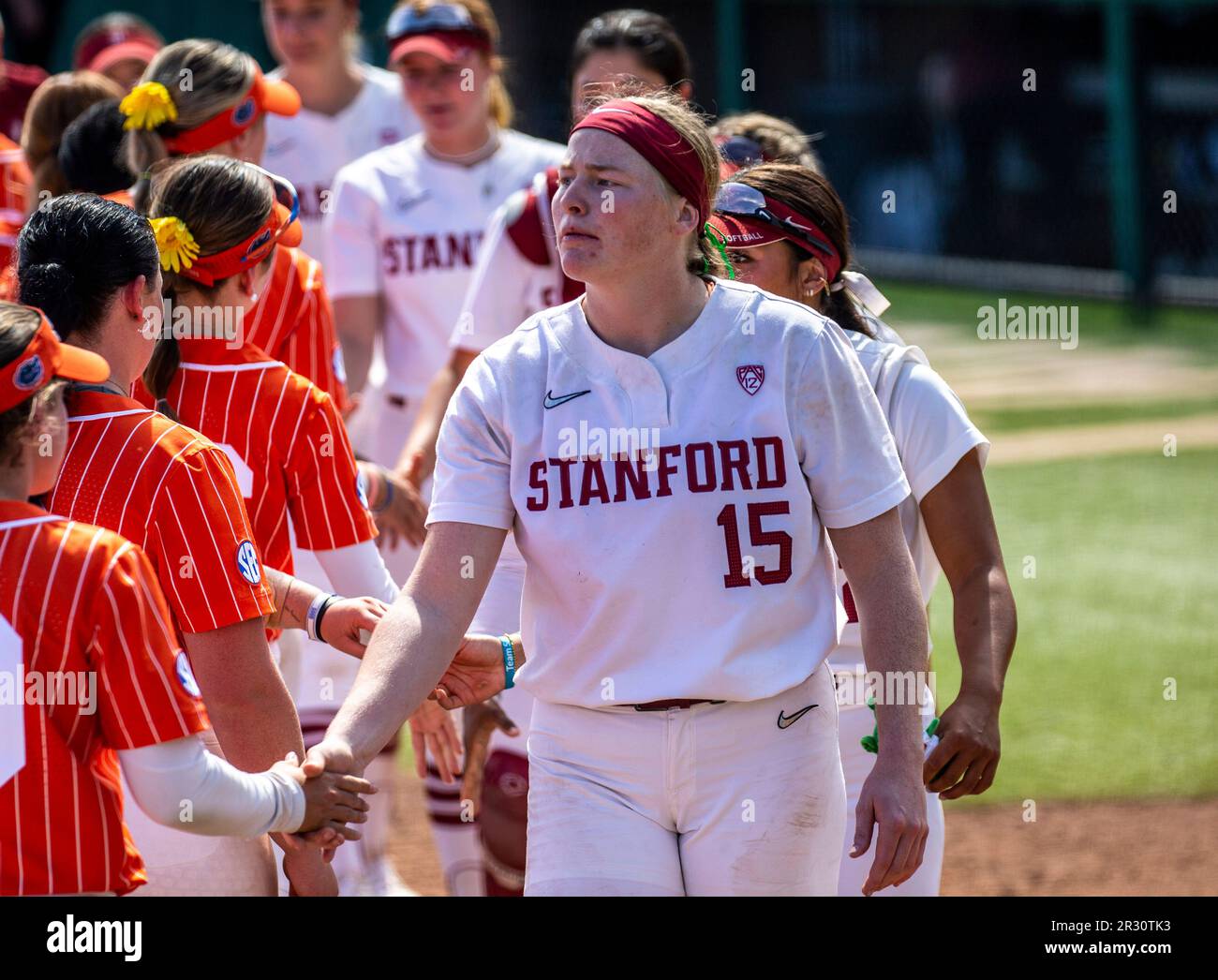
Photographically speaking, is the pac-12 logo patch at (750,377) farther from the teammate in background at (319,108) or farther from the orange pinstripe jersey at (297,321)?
the teammate in background at (319,108)

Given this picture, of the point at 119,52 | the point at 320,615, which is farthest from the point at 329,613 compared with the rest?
the point at 119,52

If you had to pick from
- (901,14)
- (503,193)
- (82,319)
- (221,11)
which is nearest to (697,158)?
(82,319)

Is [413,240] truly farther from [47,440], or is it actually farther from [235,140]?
[47,440]

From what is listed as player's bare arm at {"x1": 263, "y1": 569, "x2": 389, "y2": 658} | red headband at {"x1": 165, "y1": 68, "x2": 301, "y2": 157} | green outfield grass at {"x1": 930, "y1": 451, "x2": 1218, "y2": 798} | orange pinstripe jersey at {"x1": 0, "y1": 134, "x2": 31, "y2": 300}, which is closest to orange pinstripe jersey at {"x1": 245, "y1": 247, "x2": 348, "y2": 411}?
red headband at {"x1": 165, "y1": 68, "x2": 301, "y2": 157}

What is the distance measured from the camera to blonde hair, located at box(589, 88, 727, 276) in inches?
120

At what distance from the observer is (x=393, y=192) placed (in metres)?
5.85

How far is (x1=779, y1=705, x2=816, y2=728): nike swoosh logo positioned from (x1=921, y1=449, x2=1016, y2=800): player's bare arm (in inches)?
16.5

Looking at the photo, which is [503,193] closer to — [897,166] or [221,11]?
[221,11]

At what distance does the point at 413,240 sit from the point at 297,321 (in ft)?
5.63

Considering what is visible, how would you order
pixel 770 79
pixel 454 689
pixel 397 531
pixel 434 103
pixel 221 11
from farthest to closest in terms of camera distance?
pixel 770 79 → pixel 221 11 → pixel 434 103 → pixel 397 531 → pixel 454 689

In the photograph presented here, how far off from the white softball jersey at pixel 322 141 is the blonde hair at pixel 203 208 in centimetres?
261

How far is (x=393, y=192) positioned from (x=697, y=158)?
2948 mm

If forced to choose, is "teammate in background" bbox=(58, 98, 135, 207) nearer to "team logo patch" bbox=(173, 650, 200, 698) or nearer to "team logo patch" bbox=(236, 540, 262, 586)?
"team logo patch" bbox=(236, 540, 262, 586)

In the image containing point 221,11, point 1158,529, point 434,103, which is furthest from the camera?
point 221,11
